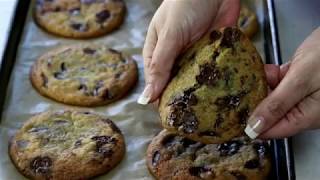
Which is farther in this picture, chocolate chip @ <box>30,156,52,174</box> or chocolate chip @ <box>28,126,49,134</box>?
chocolate chip @ <box>28,126,49,134</box>

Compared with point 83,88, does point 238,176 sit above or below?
above

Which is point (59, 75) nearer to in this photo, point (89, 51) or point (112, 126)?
point (89, 51)

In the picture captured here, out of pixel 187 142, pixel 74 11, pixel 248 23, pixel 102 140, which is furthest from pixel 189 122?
pixel 74 11

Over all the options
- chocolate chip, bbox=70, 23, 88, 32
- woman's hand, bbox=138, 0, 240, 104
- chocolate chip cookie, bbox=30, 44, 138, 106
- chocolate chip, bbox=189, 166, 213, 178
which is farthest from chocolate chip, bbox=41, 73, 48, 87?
chocolate chip, bbox=189, 166, 213, 178

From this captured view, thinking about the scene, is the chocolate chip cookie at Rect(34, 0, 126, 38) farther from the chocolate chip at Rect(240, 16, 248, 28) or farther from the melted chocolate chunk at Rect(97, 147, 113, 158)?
the melted chocolate chunk at Rect(97, 147, 113, 158)

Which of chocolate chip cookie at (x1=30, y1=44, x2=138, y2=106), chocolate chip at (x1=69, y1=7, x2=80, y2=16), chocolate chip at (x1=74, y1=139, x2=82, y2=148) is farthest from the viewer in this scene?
chocolate chip at (x1=69, y1=7, x2=80, y2=16)

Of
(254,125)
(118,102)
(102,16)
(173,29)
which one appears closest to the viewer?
(254,125)
